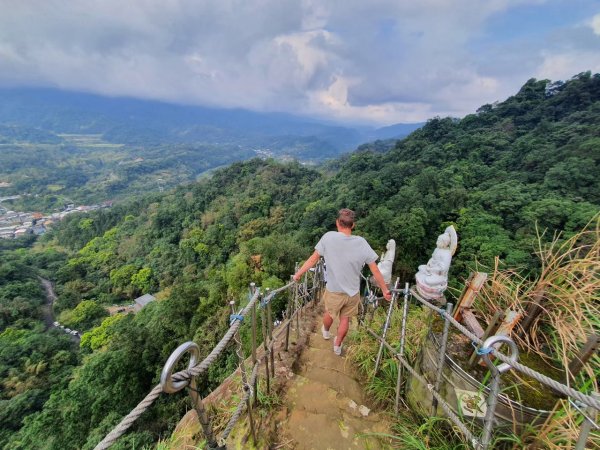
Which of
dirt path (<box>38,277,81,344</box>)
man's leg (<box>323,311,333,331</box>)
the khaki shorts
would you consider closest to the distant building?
dirt path (<box>38,277,81,344</box>)

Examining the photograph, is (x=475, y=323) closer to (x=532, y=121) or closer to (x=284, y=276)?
(x=284, y=276)

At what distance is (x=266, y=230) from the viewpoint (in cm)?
2723

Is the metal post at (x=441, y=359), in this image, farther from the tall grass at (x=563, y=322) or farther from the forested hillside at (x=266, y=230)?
the forested hillside at (x=266, y=230)

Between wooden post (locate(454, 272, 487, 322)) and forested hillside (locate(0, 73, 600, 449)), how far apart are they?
16.3 inches

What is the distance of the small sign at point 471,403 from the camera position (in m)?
1.90

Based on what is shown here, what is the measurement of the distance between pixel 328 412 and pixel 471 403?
129 cm

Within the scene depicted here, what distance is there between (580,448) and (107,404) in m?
12.9

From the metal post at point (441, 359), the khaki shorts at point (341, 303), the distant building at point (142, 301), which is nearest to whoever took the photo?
the metal post at point (441, 359)

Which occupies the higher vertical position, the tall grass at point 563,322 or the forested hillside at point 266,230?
the tall grass at point 563,322

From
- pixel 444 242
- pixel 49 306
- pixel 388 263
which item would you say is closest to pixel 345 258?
pixel 444 242

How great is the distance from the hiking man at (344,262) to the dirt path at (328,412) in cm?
73

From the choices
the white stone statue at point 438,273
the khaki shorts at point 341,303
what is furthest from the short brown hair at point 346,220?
the white stone statue at point 438,273

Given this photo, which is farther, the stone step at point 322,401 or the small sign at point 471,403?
the stone step at point 322,401

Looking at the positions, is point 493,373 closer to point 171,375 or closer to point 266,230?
point 171,375
